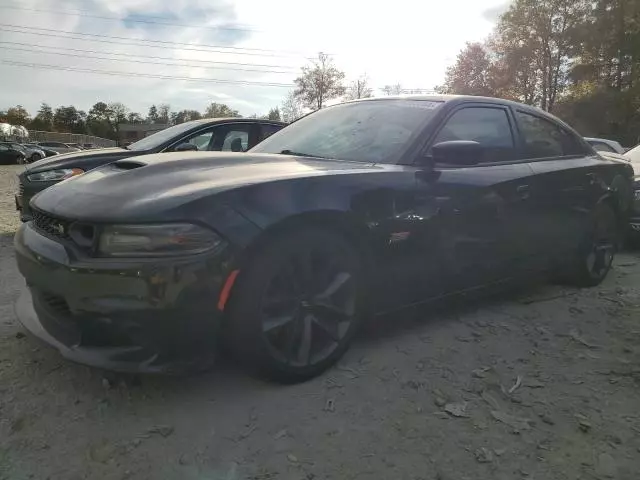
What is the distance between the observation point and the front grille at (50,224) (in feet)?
7.79

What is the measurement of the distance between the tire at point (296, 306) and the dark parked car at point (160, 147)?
3.59m

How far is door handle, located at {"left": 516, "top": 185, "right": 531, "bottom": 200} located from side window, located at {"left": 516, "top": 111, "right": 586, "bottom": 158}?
325 millimetres

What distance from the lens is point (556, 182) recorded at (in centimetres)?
385

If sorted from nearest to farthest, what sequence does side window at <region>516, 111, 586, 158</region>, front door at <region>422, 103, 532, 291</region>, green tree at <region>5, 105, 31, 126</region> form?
front door at <region>422, 103, 532, 291</region>, side window at <region>516, 111, 586, 158</region>, green tree at <region>5, 105, 31, 126</region>

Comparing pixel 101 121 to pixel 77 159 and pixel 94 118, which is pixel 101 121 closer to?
pixel 94 118

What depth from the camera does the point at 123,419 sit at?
2.28 m

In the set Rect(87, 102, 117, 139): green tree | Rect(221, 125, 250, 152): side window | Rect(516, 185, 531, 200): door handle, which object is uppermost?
Rect(87, 102, 117, 139): green tree

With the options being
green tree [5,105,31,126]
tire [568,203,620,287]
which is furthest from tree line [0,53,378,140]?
tire [568,203,620,287]

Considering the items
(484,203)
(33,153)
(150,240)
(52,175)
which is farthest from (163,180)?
(33,153)

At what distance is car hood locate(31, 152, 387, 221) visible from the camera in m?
2.25

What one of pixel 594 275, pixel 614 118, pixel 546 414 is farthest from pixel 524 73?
pixel 546 414

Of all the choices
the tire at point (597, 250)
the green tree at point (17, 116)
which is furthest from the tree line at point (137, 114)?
the tire at point (597, 250)

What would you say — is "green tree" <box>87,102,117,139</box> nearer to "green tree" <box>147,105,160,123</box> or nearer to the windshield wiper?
"green tree" <box>147,105,160,123</box>

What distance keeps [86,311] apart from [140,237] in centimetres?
36
